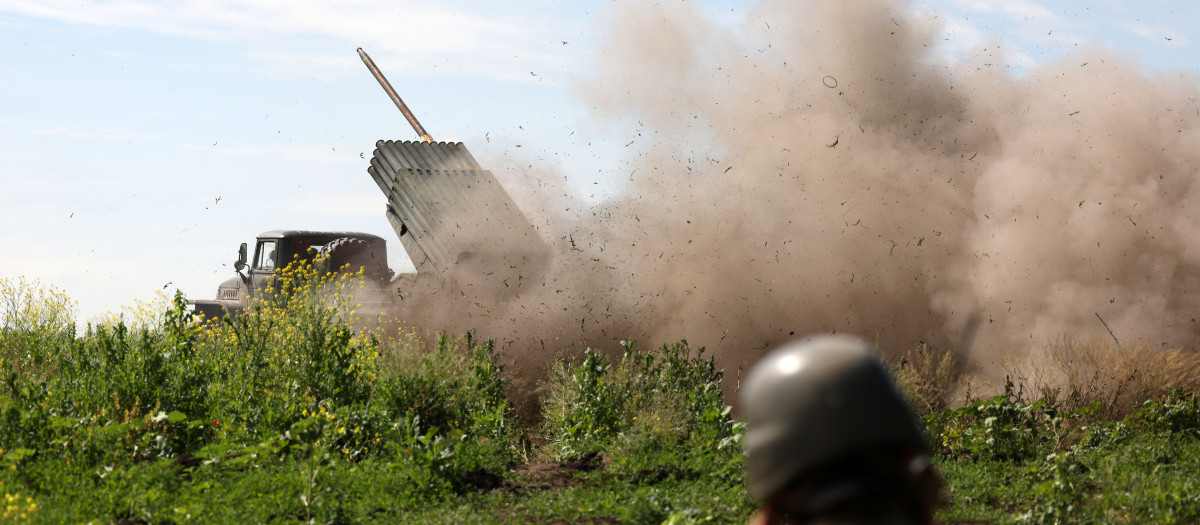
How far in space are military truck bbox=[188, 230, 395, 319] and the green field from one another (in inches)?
263

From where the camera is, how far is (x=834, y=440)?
1.29 m

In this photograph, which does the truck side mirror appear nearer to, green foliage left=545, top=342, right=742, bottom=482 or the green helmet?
green foliage left=545, top=342, right=742, bottom=482

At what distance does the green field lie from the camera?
6.85 metres

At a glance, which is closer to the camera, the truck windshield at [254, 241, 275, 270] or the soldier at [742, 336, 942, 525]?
the soldier at [742, 336, 942, 525]

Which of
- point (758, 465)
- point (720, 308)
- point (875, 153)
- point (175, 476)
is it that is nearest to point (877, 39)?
point (875, 153)

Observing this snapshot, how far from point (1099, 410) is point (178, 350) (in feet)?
28.6

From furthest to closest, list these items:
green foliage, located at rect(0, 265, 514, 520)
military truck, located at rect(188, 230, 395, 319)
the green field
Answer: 1. military truck, located at rect(188, 230, 395, 319)
2. green foliage, located at rect(0, 265, 514, 520)
3. the green field

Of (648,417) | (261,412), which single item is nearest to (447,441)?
(261,412)

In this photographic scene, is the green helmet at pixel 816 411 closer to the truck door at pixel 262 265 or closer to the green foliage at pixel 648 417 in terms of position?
the green foliage at pixel 648 417

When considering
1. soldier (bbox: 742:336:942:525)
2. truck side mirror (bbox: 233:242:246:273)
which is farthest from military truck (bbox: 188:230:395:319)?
soldier (bbox: 742:336:942:525)

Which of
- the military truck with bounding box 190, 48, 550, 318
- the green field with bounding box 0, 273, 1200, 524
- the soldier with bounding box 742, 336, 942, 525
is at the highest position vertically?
the military truck with bounding box 190, 48, 550, 318

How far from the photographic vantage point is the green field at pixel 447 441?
270 inches

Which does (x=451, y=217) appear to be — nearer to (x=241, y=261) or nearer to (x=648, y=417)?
(x=241, y=261)

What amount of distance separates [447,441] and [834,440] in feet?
23.1
